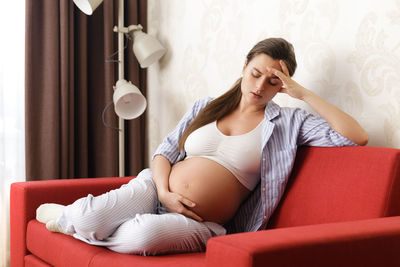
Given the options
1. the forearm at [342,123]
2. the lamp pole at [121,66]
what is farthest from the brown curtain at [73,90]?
the forearm at [342,123]

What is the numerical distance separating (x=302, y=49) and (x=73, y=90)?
1.58 metres

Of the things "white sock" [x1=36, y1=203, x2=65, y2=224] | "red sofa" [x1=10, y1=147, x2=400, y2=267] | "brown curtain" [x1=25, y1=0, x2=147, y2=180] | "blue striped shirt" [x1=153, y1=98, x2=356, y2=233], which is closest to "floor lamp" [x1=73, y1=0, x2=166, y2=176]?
"brown curtain" [x1=25, y1=0, x2=147, y2=180]

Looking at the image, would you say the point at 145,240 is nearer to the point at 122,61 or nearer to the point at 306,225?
the point at 306,225

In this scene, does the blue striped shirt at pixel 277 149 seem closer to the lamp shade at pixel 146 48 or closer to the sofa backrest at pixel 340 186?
the sofa backrest at pixel 340 186

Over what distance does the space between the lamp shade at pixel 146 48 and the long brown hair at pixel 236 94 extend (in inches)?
39.0

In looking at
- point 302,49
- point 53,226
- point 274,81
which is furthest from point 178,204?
point 302,49

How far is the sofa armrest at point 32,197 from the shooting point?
6.63 ft

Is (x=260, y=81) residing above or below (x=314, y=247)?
above

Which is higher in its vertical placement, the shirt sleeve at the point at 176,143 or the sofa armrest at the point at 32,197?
the shirt sleeve at the point at 176,143

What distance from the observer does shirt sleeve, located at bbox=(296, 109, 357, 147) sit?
161 cm

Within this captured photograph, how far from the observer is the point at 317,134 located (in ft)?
5.54

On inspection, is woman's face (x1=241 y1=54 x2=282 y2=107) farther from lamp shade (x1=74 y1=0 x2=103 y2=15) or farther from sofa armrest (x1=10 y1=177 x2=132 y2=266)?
lamp shade (x1=74 y1=0 x2=103 y2=15)

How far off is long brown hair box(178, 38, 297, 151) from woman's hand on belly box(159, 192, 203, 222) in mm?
315

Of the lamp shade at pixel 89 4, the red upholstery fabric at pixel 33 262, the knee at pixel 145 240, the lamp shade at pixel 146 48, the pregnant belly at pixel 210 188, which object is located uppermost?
the lamp shade at pixel 89 4
